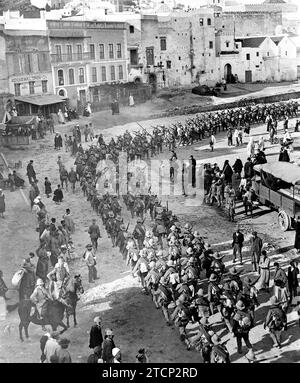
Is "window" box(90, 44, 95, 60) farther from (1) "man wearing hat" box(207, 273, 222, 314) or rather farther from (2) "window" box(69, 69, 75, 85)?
(1) "man wearing hat" box(207, 273, 222, 314)

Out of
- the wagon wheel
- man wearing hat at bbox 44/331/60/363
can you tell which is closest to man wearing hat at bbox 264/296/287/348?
man wearing hat at bbox 44/331/60/363

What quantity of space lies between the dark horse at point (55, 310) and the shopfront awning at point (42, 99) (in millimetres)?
22498

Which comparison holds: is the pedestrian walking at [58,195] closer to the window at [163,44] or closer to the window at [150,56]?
the window at [150,56]

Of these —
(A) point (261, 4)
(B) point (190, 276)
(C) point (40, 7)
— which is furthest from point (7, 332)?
(A) point (261, 4)

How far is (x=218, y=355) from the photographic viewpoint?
10.5m

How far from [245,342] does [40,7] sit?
4309 centimetres

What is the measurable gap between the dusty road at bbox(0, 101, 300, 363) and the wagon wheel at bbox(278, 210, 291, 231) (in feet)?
0.87

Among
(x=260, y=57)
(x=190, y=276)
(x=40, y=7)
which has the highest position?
(x=40, y=7)

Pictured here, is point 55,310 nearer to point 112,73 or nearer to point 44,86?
point 44,86

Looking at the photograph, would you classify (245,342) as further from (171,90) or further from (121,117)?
(171,90)

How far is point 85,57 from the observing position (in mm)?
40531

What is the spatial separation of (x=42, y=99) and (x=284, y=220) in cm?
2150

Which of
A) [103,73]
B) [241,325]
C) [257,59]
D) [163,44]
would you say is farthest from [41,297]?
[257,59]
